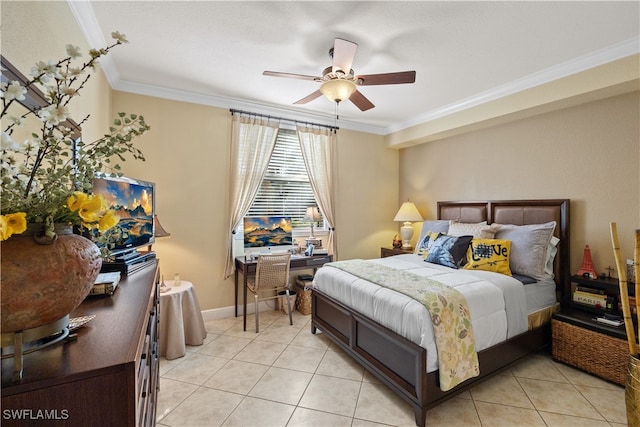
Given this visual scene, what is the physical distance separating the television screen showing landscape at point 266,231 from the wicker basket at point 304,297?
0.57 metres

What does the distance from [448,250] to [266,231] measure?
83.2 inches

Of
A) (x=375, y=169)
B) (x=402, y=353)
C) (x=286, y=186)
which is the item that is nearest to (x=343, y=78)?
(x=286, y=186)

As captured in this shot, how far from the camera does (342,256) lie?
4.27 m

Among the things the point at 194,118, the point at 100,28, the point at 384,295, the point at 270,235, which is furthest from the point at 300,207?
the point at 100,28

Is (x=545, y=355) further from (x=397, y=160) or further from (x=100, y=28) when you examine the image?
(x=100, y=28)

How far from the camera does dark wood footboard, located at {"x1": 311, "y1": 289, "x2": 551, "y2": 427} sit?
174 centimetres

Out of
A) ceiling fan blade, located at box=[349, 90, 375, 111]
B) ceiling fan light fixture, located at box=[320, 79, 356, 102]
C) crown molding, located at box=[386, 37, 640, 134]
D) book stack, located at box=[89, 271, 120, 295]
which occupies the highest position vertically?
crown molding, located at box=[386, 37, 640, 134]

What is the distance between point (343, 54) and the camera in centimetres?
201

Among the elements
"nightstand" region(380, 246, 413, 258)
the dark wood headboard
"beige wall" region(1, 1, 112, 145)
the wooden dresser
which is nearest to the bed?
the dark wood headboard

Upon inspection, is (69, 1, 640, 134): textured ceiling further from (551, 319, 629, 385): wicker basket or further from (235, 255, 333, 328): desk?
(551, 319, 629, 385): wicker basket

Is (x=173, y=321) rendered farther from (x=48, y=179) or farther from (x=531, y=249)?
(x=531, y=249)

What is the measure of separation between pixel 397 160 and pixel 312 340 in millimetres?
3314

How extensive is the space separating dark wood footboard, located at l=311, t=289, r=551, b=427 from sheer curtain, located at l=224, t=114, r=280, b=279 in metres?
1.49

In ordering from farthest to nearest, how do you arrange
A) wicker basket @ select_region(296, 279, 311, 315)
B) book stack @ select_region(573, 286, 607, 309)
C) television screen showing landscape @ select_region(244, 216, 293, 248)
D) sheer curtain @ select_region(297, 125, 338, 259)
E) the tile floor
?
sheer curtain @ select_region(297, 125, 338, 259) → wicker basket @ select_region(296, 279, 311, 315) → television screen showing landscape @ select_region(244, 216, 293, 248) → book stack @ select_region(573, 286, 607, 309) → the tile floor
